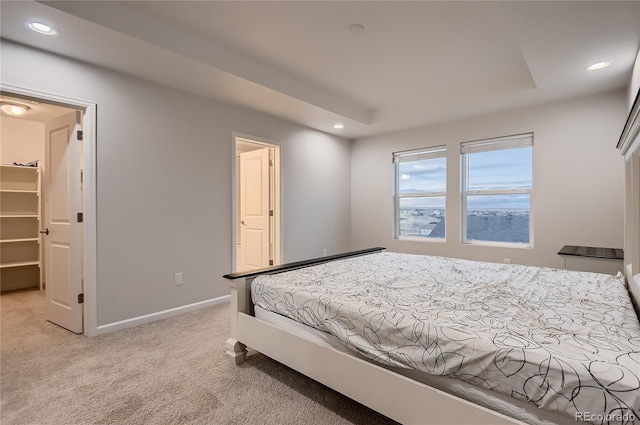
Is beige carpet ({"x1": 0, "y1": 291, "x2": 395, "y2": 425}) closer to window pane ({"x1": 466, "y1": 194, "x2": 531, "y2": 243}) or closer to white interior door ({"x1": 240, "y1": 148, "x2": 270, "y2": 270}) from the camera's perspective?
white interior door ({"x1": 240, "y1": 148, "x2": 270, "y2": 270})

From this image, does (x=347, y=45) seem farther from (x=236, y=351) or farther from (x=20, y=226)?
(x=20, y=226)

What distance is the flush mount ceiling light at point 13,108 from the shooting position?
3.39m

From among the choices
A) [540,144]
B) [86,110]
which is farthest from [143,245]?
[540,144]

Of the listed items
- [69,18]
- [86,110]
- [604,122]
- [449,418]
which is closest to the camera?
[449,418]

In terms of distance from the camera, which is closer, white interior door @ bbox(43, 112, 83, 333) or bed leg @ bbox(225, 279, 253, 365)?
bed leg @ bbox(225, 279, 253, 365)

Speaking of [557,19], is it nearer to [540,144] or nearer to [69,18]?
[540,144]

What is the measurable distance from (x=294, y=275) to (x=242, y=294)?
0.40 m

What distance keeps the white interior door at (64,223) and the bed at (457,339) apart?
5.35ft

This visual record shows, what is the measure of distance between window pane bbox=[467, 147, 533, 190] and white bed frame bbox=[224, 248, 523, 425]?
11.4 ft

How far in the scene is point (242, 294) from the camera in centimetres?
226

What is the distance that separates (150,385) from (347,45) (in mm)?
3022

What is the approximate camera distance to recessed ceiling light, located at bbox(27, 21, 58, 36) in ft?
6.93

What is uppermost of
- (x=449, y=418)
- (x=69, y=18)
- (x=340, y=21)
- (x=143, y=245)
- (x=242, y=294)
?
(x=340, y=21)

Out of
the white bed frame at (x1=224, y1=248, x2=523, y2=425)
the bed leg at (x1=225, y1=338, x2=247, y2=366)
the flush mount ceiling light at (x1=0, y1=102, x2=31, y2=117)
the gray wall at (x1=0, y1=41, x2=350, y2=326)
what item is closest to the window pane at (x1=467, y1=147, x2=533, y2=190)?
the gray wall at (x1=0, y1=41, x2=350, y2=326)
